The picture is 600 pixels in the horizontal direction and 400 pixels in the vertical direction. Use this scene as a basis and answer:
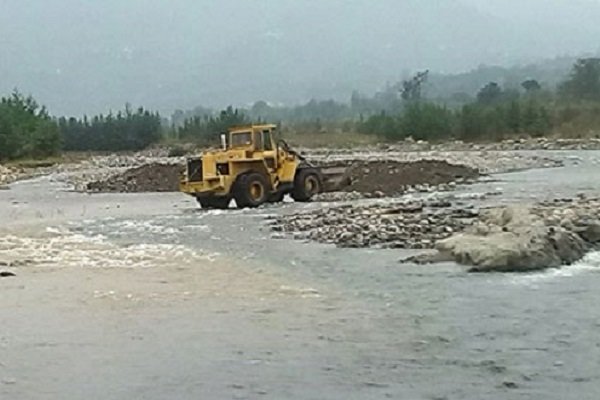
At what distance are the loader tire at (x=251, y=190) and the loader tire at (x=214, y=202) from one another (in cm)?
38

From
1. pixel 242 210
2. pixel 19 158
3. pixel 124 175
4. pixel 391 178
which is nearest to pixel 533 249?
pixel 242 210

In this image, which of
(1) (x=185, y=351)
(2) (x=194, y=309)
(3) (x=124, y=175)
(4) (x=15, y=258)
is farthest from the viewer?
(3) (x=124, y=175)

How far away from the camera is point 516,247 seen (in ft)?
61.6

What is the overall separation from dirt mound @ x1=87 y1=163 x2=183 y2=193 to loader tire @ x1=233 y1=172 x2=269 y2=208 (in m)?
13.5

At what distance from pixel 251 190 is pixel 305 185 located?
2.26 m

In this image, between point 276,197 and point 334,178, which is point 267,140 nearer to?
point 276,197

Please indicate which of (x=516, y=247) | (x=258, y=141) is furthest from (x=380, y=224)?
(x=258, y=141)

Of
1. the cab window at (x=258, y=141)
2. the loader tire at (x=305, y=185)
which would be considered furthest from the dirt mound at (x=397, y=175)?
the cab window at (x=258, y=141)

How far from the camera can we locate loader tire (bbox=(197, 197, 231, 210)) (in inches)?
1375

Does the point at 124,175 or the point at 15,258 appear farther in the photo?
the point at 124,175

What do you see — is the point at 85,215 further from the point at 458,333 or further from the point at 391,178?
the point at 458,333

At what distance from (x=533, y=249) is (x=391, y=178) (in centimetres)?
2304

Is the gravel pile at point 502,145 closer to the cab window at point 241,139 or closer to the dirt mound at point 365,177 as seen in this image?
the dirt mound at point 365,177

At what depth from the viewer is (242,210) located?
34156 mm
